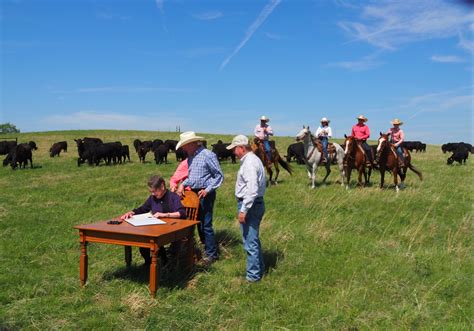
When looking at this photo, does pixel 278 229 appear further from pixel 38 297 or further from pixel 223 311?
pixel 38 297

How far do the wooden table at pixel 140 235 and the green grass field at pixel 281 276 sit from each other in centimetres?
38

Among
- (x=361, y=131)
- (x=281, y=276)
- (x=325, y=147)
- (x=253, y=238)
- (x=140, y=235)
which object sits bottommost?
(x=281, y=276)

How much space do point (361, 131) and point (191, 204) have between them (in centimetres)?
988

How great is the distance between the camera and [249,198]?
5.47 metres

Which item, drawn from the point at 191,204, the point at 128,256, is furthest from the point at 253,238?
the point at 128,256

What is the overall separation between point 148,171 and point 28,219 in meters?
11.5

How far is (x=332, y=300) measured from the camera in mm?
5129

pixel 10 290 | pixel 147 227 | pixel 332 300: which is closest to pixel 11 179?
pixel 10 290

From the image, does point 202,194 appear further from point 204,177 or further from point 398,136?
point 398,136

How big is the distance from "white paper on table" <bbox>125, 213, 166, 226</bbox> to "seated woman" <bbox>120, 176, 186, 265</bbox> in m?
0.12

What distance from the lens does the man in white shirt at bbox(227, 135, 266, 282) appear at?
550 centimetres

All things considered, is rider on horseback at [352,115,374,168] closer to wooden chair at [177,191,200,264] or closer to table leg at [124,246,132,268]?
wooden chair at [177,191,200,264]

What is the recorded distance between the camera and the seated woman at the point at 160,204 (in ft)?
20.0

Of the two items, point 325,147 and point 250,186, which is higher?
point 325,147
